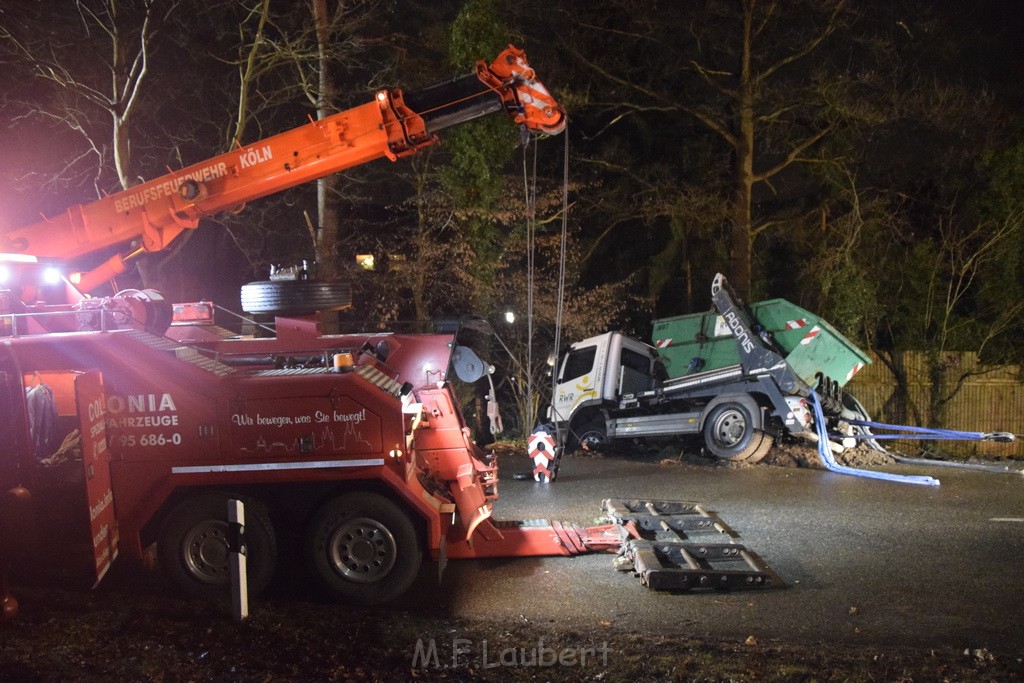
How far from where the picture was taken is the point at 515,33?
622 inches

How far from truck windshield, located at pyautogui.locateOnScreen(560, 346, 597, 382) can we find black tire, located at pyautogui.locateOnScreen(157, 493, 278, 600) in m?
8.75

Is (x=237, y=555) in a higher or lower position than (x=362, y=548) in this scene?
higher

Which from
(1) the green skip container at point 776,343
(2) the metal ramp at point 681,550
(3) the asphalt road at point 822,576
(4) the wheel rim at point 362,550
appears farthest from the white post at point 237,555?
(1) the green skip container at point 776,343

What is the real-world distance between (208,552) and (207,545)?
56mm

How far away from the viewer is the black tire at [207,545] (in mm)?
6051

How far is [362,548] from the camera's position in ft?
20.2

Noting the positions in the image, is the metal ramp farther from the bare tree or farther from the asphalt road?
the bare tree

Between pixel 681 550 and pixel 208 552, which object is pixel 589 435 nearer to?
pixel 681 550

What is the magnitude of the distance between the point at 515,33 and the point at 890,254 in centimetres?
1016

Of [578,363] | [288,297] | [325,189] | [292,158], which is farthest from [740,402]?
[325,189]

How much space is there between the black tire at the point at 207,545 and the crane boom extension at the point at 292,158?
353 centimetres

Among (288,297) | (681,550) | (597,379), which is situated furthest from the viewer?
(597,379)

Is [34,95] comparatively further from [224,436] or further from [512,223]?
[224,436]

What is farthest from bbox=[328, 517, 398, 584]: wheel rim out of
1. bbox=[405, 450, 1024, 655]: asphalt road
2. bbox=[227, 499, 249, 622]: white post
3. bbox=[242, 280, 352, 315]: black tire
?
bbox=[242, 280, 352, 315]: black tire
